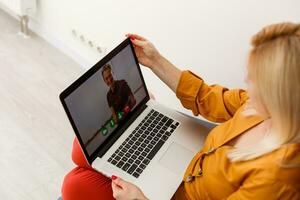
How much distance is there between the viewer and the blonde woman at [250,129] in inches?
29.5

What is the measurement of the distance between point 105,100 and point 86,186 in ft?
0.95

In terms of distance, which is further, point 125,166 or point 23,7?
point 23,7

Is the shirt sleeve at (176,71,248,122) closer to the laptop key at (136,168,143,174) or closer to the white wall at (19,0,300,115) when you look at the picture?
the white wall at (19,0,300,115)

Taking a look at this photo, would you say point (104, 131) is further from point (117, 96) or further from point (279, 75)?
point (279, 75)

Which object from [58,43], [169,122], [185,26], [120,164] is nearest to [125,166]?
[120,164]

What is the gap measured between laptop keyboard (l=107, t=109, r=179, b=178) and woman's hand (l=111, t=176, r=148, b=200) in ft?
0.22

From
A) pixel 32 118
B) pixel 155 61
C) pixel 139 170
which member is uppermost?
pixel 155 61

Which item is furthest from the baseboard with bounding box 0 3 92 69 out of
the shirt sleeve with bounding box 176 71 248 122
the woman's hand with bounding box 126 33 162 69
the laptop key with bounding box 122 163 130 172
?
the laptop key with bounding box 122 163 130 172

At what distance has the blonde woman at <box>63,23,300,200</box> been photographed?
0.75 m

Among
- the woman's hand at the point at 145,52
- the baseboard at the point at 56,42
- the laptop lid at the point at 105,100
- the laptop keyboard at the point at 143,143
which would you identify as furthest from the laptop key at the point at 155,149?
the baseboard at the point at 56,42

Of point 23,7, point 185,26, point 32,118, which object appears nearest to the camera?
point 185,26

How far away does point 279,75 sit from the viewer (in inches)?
29.0

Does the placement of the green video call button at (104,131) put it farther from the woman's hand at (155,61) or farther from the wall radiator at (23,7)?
the wall radiator at (23,7)

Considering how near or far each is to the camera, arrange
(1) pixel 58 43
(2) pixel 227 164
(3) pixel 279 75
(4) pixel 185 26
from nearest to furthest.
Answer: (3) pixel 279 75 → (2) pixel 227 164 → (4) pixel 185 26 → (1) pixel 58 43
